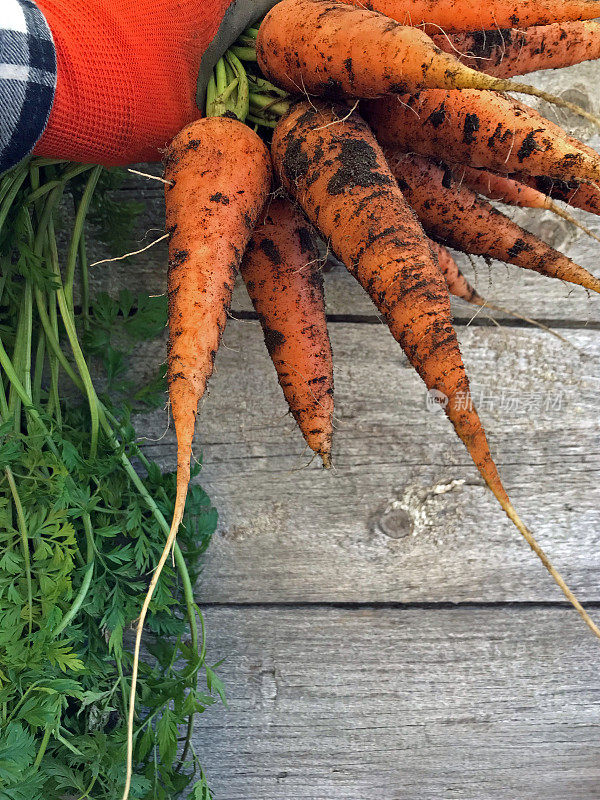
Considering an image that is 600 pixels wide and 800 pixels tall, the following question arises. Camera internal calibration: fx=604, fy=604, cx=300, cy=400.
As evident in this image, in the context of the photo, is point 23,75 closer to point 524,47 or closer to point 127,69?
point 127,69

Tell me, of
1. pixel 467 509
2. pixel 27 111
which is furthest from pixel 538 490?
pixel 27 111

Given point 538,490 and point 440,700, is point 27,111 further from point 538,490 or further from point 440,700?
point 440,700

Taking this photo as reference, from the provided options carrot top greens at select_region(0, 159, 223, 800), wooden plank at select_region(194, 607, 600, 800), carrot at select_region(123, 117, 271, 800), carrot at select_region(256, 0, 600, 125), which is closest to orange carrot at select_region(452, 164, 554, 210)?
carrot at select_region(256, 0, 600, 125)

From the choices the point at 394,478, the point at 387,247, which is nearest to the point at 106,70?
the point at 387,247

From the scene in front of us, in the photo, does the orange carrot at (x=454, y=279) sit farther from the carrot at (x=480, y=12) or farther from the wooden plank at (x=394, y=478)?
the carrot at (x=480, y=12)

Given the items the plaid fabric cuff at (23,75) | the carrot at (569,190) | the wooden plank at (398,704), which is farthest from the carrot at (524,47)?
the wooden plank at (398,704)

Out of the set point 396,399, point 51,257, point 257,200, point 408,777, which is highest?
point 257,200
